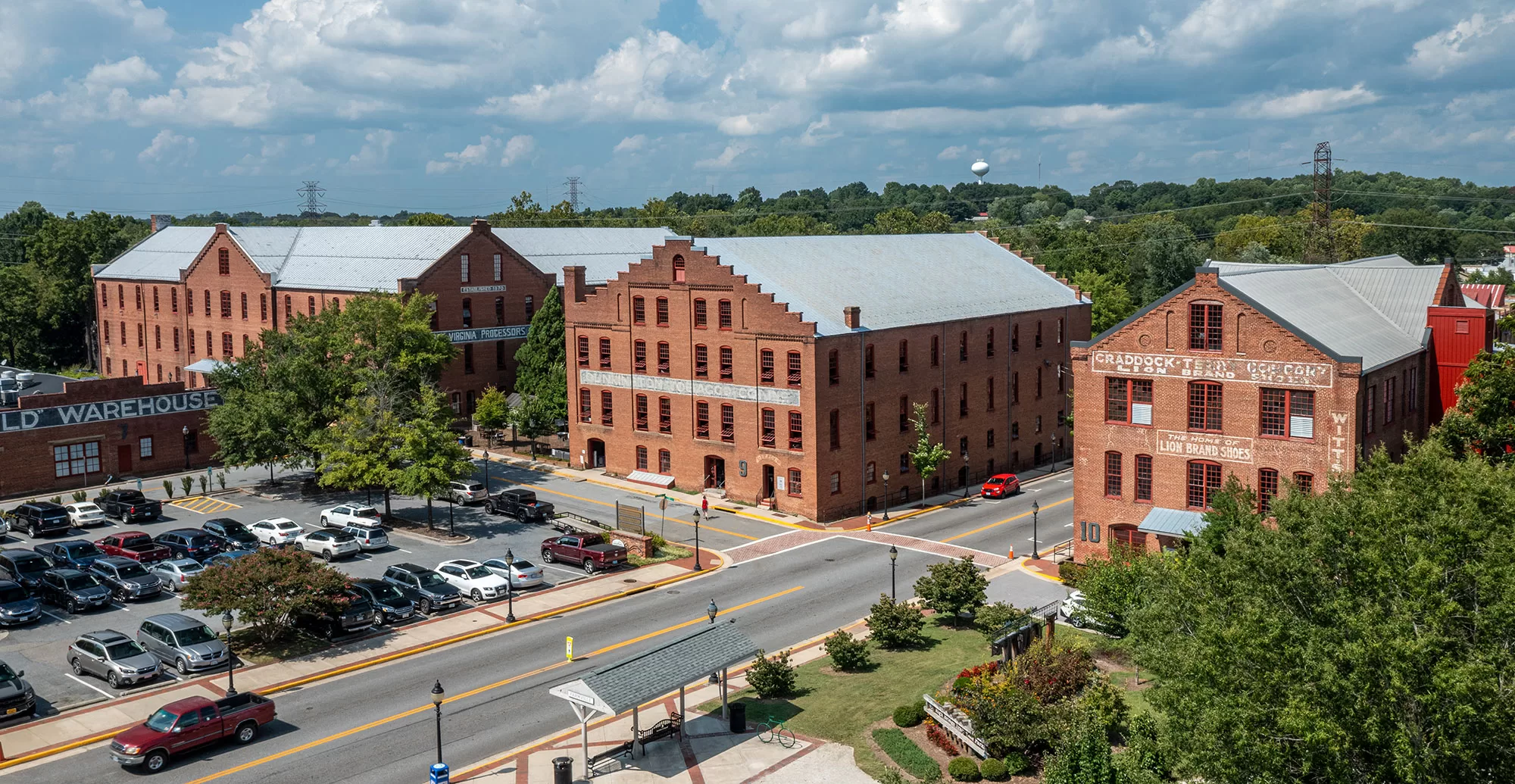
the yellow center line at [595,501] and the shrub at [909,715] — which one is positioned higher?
the yellow center line at [595,501]

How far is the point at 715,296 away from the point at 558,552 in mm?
18405

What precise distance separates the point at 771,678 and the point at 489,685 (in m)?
9.21

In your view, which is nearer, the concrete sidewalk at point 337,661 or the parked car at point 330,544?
the concrete sidewalk at point 337,661

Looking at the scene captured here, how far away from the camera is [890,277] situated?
233 feet

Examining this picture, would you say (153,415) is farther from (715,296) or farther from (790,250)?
(790,250)

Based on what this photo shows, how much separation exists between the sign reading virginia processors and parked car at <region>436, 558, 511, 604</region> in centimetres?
3199

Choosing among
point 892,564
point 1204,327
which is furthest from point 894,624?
point 1204,327

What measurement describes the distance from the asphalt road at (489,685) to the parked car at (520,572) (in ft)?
11.5

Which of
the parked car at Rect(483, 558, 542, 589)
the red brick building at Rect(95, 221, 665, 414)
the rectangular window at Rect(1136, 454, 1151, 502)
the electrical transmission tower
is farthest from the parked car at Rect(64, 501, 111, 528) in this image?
the electrical transmission tower

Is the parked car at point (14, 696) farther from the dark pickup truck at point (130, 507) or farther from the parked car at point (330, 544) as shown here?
the dark pickup truck at point (130, 507)

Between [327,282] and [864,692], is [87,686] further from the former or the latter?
[327,282]

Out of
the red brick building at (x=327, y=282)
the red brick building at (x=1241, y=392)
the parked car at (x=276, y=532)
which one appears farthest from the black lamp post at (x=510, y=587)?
the red brick building at (x=327, y=282)

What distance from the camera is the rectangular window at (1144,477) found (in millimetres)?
49188

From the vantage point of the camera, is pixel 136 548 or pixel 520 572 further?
pixel 136 548
